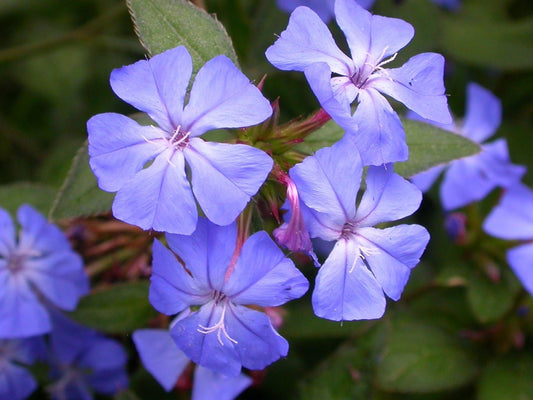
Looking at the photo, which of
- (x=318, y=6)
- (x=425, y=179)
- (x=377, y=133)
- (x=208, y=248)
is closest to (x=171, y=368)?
(x=208, y=248)

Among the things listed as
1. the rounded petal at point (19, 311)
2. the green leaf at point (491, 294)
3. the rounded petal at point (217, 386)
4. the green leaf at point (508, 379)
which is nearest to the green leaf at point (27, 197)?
the rounded petal at point (19, 311)

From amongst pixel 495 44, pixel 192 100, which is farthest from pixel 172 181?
pixel 495 44

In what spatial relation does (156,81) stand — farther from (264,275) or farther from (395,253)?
(395,253)

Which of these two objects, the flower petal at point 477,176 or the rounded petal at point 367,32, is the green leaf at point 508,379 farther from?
the rounded petal at point 367,32

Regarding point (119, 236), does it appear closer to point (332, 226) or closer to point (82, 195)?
point (82, 195)

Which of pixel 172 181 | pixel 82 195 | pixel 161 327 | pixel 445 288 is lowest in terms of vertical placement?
pixel 445 288

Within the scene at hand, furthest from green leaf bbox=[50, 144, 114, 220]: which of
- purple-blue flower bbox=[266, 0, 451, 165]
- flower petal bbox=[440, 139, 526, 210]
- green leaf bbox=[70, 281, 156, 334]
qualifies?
flower petal bbox=[440, 139, 526, 210]
